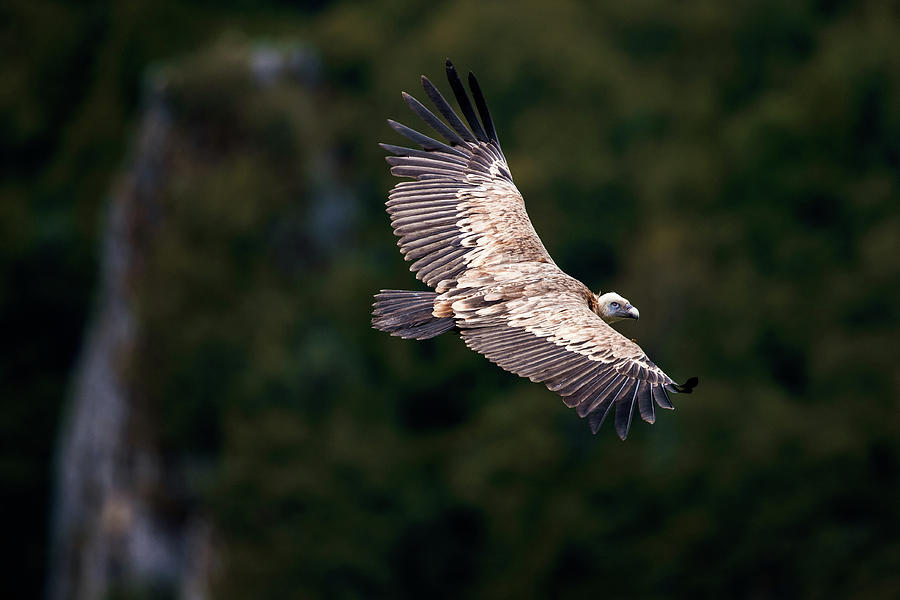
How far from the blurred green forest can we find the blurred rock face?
212 millimetres

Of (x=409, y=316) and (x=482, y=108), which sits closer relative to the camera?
(x=409, y=316)

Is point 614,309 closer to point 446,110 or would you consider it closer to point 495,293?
point 495,293

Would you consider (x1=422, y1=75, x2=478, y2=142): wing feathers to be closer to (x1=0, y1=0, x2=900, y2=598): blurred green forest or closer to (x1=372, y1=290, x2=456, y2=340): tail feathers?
(x1=372, y1=290, x2=456, y2=340): tail feathers

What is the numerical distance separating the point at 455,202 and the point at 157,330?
4258 centimetres

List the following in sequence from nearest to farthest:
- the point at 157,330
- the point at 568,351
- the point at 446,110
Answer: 1. the point at 568,351
2. the point at 446,110
3. the point at 157,330

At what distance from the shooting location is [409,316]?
12406 mm

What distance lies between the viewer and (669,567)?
49781mm

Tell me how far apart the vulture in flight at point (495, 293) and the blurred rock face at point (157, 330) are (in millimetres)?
39584

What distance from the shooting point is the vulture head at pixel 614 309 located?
12781 mm

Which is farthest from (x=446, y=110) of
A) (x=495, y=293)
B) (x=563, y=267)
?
(x=563, y=267)

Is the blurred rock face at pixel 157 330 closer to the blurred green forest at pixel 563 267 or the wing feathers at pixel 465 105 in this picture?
the blurred green forest at pixel 563 267

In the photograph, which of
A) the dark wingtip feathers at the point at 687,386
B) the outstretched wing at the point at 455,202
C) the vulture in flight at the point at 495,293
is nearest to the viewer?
the dark wingtip feathers at the point at 687,386

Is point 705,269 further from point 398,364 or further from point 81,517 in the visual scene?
point 81,517

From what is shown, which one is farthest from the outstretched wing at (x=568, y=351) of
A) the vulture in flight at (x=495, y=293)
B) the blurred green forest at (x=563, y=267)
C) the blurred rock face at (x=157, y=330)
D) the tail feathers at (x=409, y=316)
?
the blurred rock face at (x=157, y=330)
